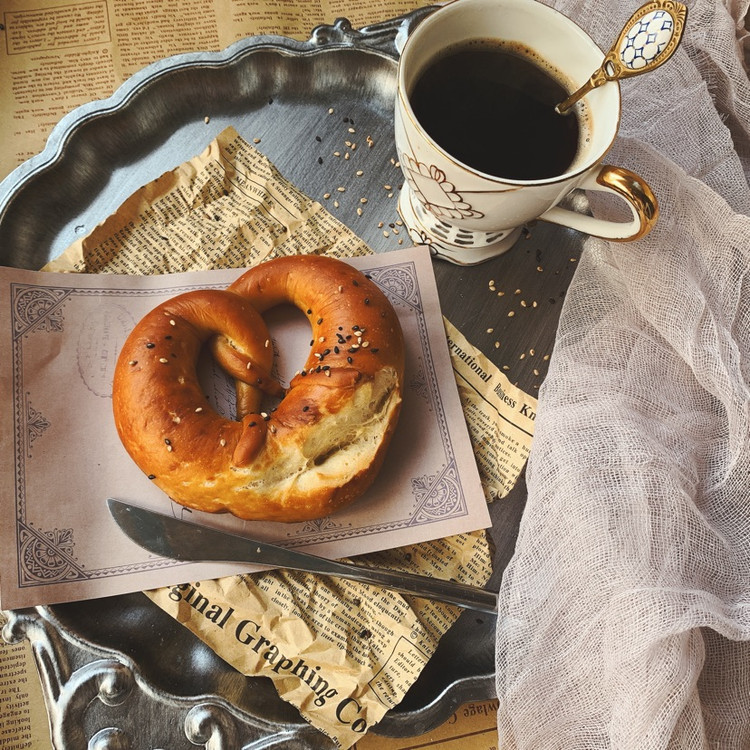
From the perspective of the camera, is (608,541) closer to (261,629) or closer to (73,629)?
(261,629)

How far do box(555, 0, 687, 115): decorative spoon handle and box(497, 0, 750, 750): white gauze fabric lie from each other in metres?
0.23

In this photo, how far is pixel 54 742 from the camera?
2.60ft

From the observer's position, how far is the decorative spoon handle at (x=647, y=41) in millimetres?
725

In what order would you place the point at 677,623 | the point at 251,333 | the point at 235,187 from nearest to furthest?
the point at 677,623, the point at 251,333, the point at 235,187

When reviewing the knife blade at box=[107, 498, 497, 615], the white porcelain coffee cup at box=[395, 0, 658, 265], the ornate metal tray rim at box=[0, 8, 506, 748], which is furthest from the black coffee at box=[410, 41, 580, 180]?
the ornate metal tray rim at box=[0, 8, 506, 748]

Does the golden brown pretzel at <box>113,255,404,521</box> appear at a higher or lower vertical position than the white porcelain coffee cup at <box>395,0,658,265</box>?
lower

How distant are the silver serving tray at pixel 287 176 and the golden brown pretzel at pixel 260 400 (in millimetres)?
167

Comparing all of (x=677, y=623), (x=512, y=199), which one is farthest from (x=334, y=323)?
(x=677, y=623)

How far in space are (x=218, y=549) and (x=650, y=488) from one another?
54cm

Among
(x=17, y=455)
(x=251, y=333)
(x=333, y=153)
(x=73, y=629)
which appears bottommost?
(x=73, y=629)

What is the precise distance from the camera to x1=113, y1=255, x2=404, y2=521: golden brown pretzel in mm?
810

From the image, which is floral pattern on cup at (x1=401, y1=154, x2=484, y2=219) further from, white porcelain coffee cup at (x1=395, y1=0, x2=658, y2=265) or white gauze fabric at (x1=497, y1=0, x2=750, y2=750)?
white gauze fabric at (x1=497, y1=0, x2=750, y2=750)

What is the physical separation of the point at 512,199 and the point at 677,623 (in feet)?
1.71

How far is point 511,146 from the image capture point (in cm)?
86
